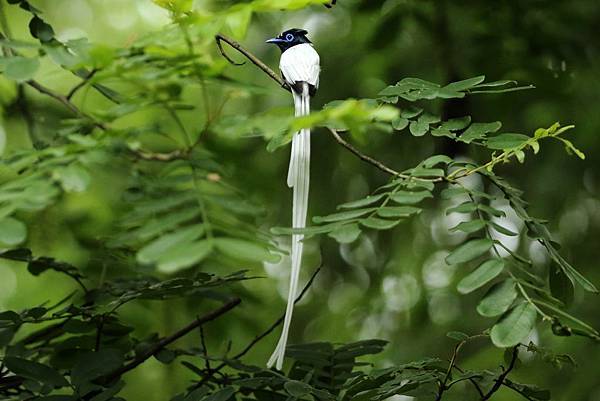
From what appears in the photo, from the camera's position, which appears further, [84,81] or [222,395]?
[222,395]

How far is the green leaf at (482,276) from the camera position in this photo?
53cm

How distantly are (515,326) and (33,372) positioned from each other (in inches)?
17.2

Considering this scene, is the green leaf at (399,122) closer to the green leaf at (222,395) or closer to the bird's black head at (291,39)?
the bird's black head at (291,39)

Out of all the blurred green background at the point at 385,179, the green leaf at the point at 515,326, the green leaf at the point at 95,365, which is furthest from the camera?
the blurred green background at the point at 385,179

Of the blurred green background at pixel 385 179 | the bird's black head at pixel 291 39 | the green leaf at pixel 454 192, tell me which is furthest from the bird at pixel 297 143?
the blurred green background at pixel 385 179

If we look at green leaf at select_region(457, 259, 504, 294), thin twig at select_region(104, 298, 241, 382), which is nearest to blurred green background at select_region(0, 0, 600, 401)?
thin twig at select_region(104, 298, 241, 382)

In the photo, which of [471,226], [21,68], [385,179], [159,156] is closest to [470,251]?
[471,226]

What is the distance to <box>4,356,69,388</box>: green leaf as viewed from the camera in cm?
71

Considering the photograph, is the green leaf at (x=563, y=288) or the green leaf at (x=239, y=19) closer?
the green leaf at (x=239, y=19)

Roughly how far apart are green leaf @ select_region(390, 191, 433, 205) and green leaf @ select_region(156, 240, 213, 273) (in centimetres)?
18

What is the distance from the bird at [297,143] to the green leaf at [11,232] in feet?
0.64

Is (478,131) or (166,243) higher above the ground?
(478,131)

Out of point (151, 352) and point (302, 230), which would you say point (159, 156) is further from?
point (151, 352)

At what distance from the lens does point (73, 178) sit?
0.46m
